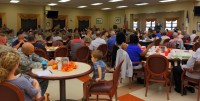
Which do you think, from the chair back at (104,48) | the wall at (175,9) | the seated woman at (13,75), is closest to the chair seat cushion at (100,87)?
the seated woman at (13,75)

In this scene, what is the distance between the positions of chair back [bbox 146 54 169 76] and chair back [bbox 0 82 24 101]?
271 cm

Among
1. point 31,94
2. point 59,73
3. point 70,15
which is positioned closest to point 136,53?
point 59,73

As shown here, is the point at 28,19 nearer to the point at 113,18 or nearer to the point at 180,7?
the point at 113,18

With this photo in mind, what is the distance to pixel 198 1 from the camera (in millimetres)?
12547

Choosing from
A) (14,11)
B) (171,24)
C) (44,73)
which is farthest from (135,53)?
(14,11)

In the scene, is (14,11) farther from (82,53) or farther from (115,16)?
(82,53)

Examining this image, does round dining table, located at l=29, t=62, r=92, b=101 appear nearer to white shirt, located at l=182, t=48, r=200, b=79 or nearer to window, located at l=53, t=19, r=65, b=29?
white shirt, located at l=182, t=48, r=200, b=79

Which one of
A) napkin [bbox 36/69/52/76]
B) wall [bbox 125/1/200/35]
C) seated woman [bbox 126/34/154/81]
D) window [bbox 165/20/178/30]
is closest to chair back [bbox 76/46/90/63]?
seated woman [bbox 126/34/154/81]

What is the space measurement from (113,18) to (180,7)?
729 centimetres

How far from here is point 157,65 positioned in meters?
4.11

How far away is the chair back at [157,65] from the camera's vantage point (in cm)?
404

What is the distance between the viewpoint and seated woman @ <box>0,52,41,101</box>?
6.72 feet

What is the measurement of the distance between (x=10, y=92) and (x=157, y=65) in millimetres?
2876

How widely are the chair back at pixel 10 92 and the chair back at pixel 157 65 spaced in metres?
2.71
